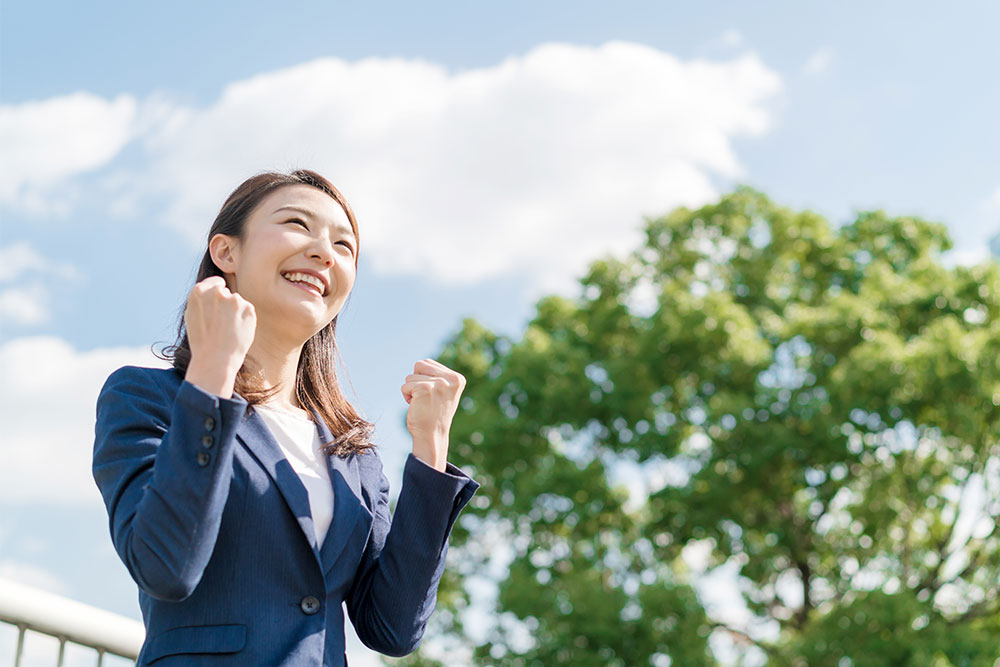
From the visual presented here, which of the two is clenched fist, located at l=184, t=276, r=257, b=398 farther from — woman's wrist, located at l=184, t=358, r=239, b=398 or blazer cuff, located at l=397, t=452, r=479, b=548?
blazer cuff, located at l=397, t=452, r=479, b=548

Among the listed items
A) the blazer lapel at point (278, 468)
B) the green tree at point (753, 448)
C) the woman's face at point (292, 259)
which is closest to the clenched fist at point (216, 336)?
the blazer lapel at point (278, 468)

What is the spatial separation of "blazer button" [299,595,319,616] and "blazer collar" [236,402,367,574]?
0.17 ft

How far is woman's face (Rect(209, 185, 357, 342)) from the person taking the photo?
172 cm

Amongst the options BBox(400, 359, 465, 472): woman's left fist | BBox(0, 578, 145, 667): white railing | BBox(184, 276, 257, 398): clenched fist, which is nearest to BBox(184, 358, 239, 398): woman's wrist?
BBox(184, 276, 257, 398): clenched fist

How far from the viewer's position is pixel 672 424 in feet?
41.2

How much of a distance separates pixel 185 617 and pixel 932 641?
10.0 metres

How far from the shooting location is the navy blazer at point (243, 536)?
1.36 metres

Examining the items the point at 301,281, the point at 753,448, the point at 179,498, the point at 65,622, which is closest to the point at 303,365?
the point at 301,281

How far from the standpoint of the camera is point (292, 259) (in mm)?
1739

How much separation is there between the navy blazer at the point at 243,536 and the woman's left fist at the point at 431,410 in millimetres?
29

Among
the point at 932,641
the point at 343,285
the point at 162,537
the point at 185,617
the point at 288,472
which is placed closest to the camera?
the point at 162,537

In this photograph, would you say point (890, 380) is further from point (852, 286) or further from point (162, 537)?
point (162, 537)

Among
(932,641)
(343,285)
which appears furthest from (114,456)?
(932,641)

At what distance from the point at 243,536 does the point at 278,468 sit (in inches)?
4.8
